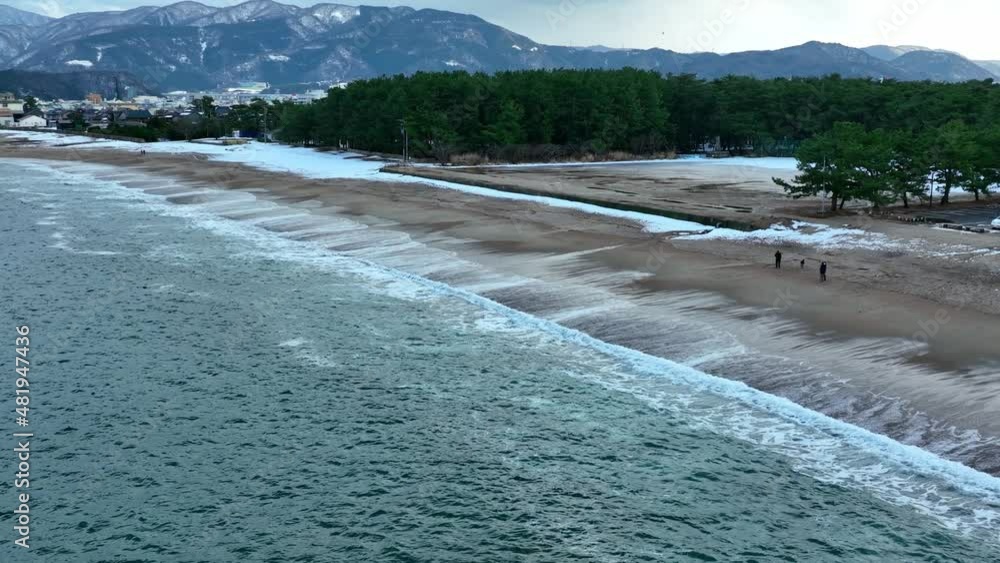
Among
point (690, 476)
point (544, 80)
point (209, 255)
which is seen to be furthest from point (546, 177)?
point (690, 476)

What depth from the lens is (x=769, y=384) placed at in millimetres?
19031

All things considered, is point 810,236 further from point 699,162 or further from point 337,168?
point 699,162

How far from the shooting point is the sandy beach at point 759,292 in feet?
59.1

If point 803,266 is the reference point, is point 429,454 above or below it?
below

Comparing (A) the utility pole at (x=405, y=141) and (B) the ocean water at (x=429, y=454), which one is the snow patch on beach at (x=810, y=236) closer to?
(B) the ocean water at (x=429, y=454)

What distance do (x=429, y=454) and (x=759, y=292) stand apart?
1526 centimetres

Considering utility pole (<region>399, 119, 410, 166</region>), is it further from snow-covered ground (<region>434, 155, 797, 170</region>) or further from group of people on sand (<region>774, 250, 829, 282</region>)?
group of people on sand (<region>774, 250, 829, 282</region>)

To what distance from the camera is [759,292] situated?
27094 mm

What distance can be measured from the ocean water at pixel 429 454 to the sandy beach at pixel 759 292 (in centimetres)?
127

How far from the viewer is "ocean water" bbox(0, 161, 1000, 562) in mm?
12953

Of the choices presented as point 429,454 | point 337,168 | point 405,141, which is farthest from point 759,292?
point 405,141

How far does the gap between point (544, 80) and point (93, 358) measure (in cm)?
8061

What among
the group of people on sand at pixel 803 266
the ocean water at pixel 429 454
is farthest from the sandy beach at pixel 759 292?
the ocean water at pixel 429 454

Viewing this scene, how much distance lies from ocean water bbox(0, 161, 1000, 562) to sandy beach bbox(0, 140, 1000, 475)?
4.17ft
